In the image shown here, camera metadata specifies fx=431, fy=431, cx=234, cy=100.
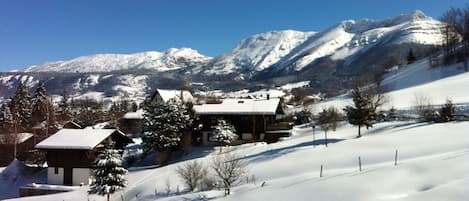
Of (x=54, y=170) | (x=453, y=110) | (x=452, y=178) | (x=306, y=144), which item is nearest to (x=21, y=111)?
(x=54, y=170)

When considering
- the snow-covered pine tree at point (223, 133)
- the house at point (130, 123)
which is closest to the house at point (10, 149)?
the house at point (130, 123)

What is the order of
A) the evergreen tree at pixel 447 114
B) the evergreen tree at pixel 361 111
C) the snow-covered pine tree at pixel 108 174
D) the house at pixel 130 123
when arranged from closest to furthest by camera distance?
the snow-covered pine tree at pixel 108 174
the evergreen tree at pixel 361 111
the evergreen tree at pixel 447 114
the house at pixel 130 123

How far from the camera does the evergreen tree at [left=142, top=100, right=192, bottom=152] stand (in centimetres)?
4450

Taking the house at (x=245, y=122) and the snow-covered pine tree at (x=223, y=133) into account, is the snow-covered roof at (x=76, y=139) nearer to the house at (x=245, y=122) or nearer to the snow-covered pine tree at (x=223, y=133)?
the snow-covered pine tree at (x=223, y=133)

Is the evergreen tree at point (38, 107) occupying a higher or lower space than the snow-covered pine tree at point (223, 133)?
higher

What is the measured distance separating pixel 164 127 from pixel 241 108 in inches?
435

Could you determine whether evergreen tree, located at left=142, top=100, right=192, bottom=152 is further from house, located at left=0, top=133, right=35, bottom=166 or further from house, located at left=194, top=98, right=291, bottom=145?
house, located at left=0, top=133, right=35, bottom=166

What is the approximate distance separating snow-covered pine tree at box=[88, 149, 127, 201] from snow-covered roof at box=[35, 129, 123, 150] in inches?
404

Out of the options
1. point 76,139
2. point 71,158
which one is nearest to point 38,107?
point 76,139

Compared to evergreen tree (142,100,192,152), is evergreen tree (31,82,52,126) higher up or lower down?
higher up

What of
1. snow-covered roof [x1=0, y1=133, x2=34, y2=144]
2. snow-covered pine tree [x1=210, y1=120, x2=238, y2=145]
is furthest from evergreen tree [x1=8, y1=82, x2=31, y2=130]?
snow-covered pine tree [x1=210, y1=120, x2=238, y2=145]

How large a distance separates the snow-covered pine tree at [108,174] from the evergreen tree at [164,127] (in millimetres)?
14541

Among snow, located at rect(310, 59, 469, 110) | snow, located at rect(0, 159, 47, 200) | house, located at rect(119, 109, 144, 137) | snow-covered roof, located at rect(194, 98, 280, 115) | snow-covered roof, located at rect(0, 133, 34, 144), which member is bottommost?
snow, located at rect(0, 159, 47, 200)

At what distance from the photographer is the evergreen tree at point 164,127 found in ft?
146
